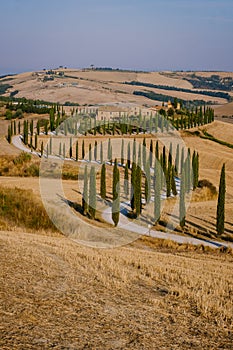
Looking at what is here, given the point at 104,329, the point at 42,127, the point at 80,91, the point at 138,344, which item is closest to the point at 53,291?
the point at 104,329

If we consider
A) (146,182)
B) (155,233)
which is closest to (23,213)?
(155,233)

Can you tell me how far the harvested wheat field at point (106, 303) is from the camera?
9.59 meters

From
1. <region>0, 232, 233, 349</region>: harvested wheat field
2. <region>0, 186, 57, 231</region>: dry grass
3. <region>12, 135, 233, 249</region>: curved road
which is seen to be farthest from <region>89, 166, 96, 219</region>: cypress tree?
<region>0, 232, 233, 349</region>: harvested wheat field

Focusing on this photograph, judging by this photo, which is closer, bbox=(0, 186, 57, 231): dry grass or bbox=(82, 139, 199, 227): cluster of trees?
bbox=(0, 186, 57, 231): dry grass

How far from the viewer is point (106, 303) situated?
11.9m

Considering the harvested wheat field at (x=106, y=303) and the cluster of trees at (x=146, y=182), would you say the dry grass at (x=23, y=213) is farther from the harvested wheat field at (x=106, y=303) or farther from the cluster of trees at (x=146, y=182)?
the harvested wheat field at (x=106, y=303)

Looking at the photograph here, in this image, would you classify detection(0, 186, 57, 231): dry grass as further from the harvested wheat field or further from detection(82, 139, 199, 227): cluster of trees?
the harvested wheat field

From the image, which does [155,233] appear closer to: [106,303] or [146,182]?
[146,182]

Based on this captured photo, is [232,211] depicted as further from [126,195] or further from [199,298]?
[199,298]

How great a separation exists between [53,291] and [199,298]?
416 cm

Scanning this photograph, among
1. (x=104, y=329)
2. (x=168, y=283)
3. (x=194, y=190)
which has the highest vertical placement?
(x=104, y=329)

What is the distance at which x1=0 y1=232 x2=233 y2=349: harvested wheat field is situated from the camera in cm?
959

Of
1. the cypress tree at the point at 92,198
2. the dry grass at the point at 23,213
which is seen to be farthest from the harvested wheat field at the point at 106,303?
the cypress tree at the point at 92,198

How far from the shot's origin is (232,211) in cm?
4006
